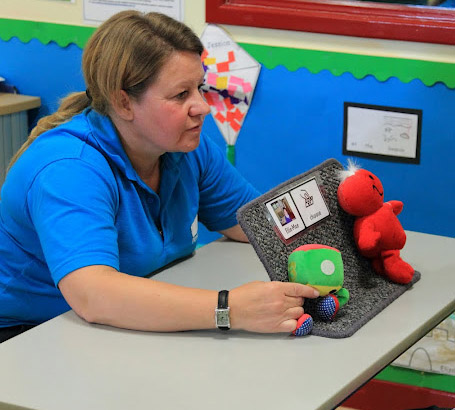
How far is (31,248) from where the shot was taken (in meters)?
1.61

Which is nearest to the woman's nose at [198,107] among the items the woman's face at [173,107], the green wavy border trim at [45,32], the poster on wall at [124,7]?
the woman's face at [173,107]

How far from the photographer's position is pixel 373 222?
161cm

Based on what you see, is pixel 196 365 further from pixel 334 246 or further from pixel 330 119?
pixel 330 119

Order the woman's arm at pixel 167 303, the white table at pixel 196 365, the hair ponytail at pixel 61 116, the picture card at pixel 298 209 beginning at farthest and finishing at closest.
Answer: the hair ponytail at pixel 61 116
the picture card at pixel 298 209
the woman's arm at pixel 167 303
the white table at pixel 196 365

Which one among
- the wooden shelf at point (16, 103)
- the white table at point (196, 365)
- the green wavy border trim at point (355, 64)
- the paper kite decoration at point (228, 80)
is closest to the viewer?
the white table at point (196, 365)

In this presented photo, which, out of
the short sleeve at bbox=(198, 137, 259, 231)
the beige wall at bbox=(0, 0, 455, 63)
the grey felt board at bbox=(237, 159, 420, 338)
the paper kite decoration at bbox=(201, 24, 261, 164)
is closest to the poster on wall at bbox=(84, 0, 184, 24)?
the beige wall at bbox=(0, 0, 455, 63)

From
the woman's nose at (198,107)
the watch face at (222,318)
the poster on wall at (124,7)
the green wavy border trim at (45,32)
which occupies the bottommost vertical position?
the watch face at (222,318)

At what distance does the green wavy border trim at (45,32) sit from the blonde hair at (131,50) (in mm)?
1113

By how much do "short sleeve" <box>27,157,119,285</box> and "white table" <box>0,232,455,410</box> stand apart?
12cm

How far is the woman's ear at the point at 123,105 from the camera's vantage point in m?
1.56

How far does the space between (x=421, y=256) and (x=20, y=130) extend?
152 cm

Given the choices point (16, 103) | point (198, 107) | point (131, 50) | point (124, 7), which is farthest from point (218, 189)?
point (16, 103)

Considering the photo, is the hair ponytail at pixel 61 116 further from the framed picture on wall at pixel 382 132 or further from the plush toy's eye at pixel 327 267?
the framed picture on wall at pixel 382 132

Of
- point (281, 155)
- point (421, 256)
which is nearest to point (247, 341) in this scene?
point (421, 256)
